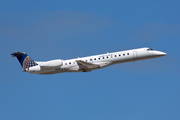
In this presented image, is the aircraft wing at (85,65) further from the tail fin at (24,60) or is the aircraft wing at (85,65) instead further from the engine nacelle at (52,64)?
the tail fin at (24,60)

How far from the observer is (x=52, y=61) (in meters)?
32.7

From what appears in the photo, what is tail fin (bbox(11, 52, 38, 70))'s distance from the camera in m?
34.1

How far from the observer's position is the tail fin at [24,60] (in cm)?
3409

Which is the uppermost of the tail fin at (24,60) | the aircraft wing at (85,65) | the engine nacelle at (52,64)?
the tail fin at (24,60)

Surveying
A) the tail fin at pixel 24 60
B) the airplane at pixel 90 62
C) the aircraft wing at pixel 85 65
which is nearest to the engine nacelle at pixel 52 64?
the airplane at pixel 90 62

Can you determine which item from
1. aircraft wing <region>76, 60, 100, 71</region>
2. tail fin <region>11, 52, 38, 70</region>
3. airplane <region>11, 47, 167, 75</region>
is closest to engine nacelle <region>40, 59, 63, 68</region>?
airplane <region>11, 47, 167, 75</region>

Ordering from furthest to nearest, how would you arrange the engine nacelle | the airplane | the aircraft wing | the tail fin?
1. the tail fin
2. the airplane
3. the engine nacelle
4. the aircraft wing

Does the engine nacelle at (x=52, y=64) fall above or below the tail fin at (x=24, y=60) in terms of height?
below

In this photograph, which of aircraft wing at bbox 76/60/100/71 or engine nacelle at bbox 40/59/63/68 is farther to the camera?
engine nacelle at bbox 40/59/63/68

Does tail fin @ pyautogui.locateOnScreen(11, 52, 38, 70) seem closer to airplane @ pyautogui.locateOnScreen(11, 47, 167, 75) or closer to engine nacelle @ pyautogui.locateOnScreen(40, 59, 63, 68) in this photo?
airplane @ pyautogui.locateOnScreen(11, 47, 167, 75)

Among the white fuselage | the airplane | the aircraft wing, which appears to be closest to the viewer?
the aircraft wing

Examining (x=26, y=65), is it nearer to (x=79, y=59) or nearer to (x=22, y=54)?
(x=22, y=54)

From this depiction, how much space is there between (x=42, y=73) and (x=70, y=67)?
430 cm

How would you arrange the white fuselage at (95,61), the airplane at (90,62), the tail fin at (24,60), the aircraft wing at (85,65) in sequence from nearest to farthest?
the aircraft wing at (85,65), the airplane at (90,62), the white fuselage at (95,61), the tail fin at (24,60)
